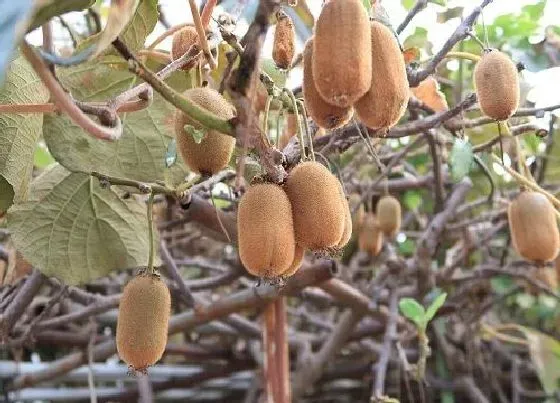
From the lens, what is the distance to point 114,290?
164 cm

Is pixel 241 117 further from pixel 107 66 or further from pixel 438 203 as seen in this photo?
pixel 438 203

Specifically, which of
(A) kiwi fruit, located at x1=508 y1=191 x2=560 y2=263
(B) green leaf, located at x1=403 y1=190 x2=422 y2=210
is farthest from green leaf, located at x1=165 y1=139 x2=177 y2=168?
(B) green leaf, located at x1=403 y1=190 x2=422 y2=210

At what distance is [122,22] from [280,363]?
859 mm

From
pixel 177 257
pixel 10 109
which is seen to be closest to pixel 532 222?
pixel 10 109

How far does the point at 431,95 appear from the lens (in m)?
0.97

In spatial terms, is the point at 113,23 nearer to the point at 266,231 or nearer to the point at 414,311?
the point at 266,231

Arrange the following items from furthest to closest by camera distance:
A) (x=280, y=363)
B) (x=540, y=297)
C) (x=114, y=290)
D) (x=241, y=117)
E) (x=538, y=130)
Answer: (x=540, y=297), (x=114, y=290), (x=280, y=363), (x=538, y=130), (x=241, y=117)

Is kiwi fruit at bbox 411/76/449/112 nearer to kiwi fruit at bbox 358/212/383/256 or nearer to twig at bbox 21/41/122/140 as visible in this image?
kiwi fruit at bbox 358/212/383/256

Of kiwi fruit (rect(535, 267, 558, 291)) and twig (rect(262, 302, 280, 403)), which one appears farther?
kiwi fruit (rect(535, 267, 558, 291))

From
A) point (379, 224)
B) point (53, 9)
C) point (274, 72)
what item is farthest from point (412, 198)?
point (53, 9)

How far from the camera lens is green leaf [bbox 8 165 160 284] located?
87 centimetres

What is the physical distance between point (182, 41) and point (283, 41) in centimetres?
11

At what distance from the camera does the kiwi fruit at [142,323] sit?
634 mm

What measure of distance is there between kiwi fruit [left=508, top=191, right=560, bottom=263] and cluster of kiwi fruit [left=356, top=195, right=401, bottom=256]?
0.32 meters
